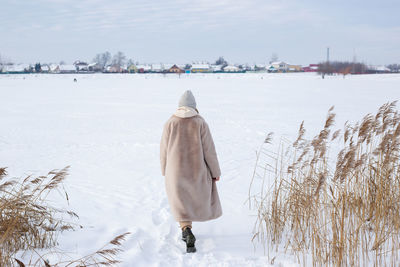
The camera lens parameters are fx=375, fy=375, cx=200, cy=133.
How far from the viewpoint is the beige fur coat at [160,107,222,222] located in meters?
3.89

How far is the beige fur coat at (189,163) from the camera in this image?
153 inches

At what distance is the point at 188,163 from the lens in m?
3.93

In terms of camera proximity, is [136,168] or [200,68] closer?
[136,168]

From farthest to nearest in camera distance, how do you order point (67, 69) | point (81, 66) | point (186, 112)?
1. point (81, 66)
2. point (67, 69)
3. point (186, 112)

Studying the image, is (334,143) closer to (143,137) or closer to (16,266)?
(143,137)

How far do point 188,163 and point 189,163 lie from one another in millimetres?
10

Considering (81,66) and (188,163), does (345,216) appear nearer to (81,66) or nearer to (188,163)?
(188,163)

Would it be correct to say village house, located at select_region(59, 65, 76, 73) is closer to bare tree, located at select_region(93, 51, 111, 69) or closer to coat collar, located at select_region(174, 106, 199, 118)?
bare tree, located at select_region(93, 51, 111, 69)

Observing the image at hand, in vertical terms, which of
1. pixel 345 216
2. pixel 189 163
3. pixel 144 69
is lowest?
pixel 345 216

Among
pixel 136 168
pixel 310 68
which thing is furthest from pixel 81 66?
pixel 136 168

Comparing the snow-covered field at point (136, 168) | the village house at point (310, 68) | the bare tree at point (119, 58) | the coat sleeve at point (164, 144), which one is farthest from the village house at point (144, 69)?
the coat sleeve at point (164, 144)

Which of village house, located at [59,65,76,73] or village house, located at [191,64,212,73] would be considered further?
village house, located at [191,64,212,73]

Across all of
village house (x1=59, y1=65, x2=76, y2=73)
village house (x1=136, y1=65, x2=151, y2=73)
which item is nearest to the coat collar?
village house (x1=59, y1=65, x2=76, y2=73)

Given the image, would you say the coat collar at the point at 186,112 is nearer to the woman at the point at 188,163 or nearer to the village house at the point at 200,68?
the woman at the point at 188,163
